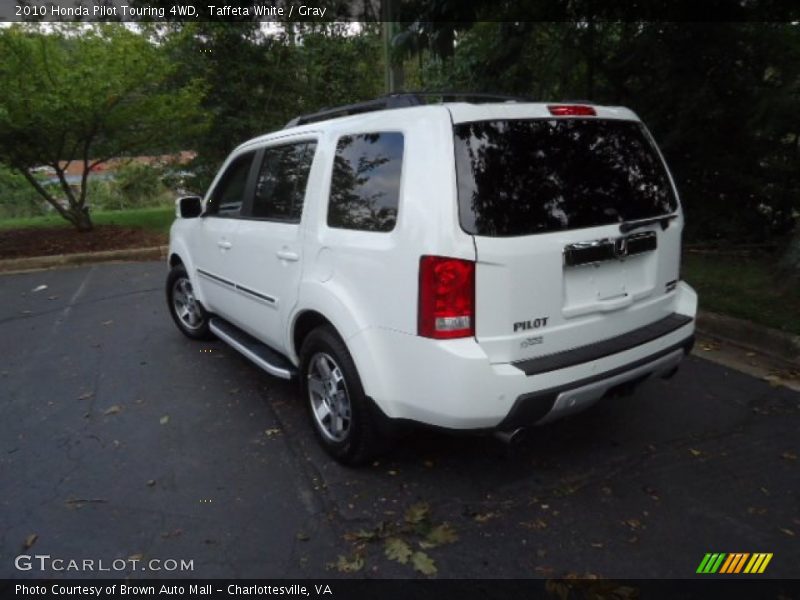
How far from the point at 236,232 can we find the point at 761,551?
3.49 m

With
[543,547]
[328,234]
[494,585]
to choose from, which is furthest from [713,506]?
[328,234]

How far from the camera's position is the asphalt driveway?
257 centimetres

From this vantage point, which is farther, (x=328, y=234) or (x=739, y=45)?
(x=739, y=45)

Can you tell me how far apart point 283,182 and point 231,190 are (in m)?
1.00

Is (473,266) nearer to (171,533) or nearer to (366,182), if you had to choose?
(366,182)

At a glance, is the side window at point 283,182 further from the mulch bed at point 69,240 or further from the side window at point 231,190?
the mulch bed at point 69,240

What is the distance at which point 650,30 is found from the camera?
7.29m

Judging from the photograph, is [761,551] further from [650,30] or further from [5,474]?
[650,30]

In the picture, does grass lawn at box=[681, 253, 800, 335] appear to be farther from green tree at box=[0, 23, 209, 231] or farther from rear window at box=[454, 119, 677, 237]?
green tree at box=[0, 23, 209, 231]

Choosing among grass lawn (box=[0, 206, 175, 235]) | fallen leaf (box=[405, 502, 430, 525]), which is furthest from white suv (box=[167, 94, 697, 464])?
grass lawn (box=[0, 206, 175, 235])

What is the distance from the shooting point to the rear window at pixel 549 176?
8.45 ft

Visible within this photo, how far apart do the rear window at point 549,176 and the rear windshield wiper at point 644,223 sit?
0.12 ft

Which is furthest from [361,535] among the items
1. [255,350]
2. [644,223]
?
[644,223]

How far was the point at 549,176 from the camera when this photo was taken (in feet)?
9.00
